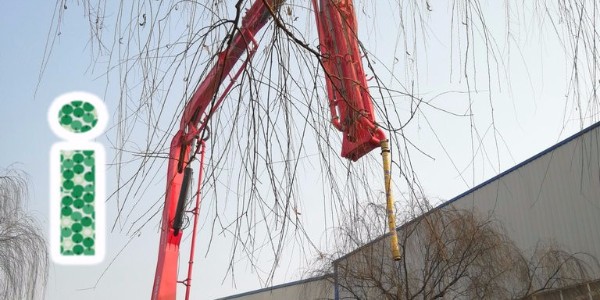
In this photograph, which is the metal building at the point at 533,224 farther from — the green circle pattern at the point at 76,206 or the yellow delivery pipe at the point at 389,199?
the yellow delivery pipe at the point at 389,199

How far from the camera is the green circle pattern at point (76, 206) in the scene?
2529 mm

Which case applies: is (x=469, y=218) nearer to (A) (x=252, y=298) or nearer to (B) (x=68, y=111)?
(B) (x=68, y=111)

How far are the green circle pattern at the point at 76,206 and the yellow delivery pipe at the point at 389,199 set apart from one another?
1.12 m

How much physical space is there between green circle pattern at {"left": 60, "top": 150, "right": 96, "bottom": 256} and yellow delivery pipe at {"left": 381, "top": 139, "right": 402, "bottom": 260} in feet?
3.68

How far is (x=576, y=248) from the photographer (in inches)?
404

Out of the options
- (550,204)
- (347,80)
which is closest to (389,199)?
(347,80)

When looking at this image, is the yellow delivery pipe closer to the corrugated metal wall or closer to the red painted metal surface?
the red painted metal surface

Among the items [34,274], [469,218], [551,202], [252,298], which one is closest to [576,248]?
[551,202]

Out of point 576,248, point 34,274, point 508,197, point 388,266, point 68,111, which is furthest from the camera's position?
point 508,197

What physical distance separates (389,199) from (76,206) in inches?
49.8

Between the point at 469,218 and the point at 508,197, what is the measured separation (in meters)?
2.44

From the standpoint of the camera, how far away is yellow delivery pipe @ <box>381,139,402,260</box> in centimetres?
177

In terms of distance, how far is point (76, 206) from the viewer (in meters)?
2.58

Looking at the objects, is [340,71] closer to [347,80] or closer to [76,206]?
[347,80]
